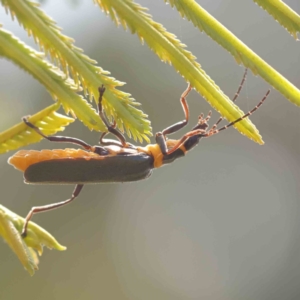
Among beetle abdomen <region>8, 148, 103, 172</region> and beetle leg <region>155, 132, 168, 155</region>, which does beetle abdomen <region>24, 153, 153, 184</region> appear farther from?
beetle leg <region>155, 132, 168, 155</region>

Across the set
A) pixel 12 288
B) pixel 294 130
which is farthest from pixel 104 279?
pixel 294 130

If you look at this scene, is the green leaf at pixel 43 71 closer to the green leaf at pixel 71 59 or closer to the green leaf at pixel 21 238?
the green leaf at pixel 71 59

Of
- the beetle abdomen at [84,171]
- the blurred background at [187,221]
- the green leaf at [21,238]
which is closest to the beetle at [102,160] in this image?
the beetle abdomen at [84,171]

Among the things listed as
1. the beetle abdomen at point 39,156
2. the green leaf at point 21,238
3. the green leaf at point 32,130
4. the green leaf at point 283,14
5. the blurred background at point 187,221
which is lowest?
the blurred background at point 187,221

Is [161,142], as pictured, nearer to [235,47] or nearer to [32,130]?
[32,130]

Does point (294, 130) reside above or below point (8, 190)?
above

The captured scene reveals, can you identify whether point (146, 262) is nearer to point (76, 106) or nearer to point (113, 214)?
point (113, 214)
